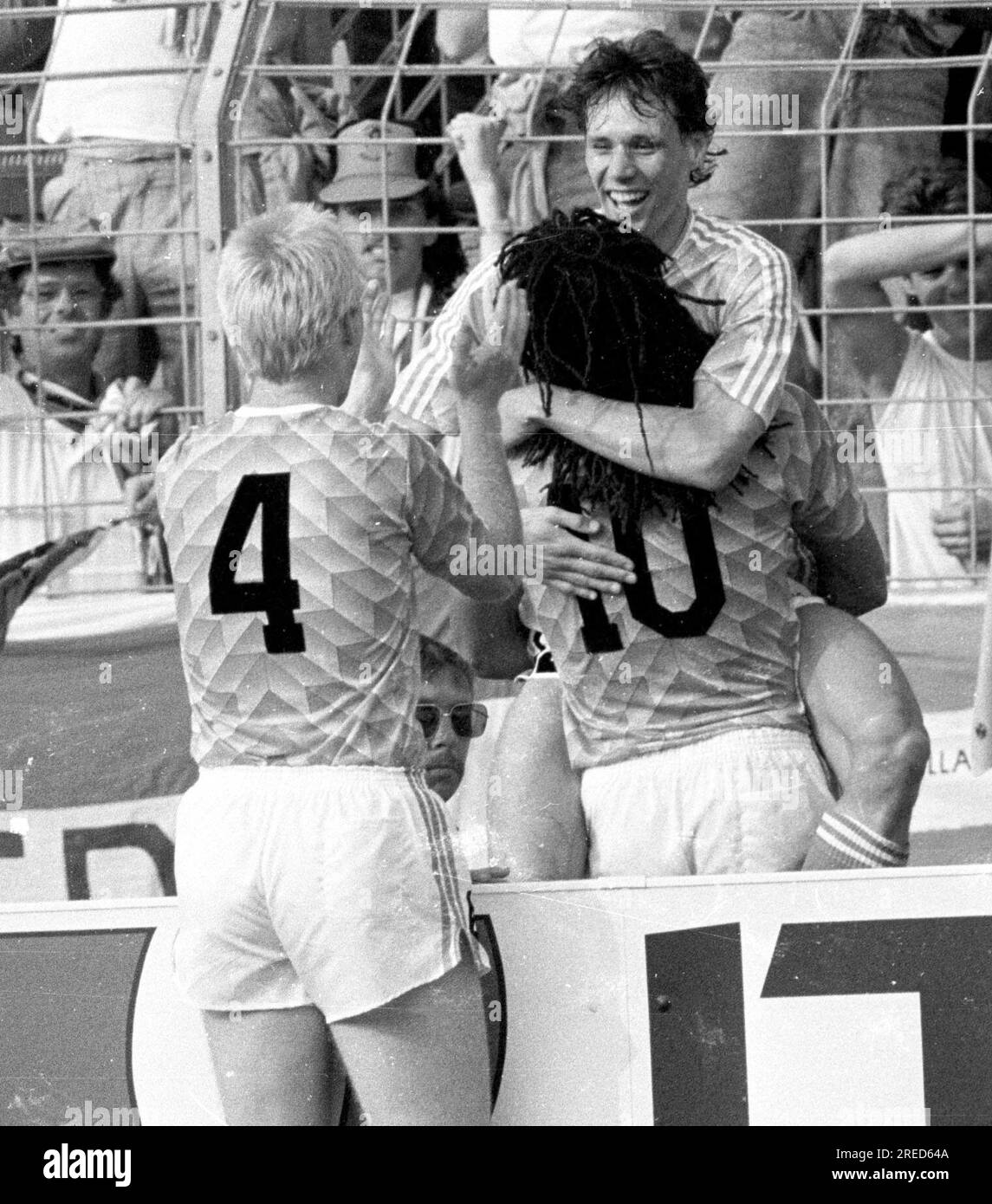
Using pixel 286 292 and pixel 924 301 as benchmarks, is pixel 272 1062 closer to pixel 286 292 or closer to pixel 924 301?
pixel 286 292

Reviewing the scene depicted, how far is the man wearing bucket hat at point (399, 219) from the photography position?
2.83 meters

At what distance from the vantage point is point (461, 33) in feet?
9.70

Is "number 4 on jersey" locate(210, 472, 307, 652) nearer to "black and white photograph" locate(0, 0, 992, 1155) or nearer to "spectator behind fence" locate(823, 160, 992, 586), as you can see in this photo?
"black and white photograph" locate(0, 0, 992, 1155)

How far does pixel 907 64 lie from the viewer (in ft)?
9.26

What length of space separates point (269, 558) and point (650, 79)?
0.80 meters

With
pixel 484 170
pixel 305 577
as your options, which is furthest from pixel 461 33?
pixel 305 577

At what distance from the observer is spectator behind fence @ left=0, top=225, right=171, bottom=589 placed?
2.49m

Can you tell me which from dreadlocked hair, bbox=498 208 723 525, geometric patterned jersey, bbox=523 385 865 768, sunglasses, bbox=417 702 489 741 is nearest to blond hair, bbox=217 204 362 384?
dreadlocked hair, bbox=498 208 723 525

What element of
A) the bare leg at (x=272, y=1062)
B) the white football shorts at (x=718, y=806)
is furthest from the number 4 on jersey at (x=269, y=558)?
the white football shorts at (x=718, y=806)

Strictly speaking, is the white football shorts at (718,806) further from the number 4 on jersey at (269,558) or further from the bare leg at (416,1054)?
the number 4 on jersey at (269,558)

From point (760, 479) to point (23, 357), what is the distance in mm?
1185

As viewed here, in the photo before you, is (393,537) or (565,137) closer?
(393,537)

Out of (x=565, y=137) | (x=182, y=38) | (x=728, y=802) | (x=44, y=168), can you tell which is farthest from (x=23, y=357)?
(x=728, y=802)

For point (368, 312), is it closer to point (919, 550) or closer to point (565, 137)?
point (565, 137)
